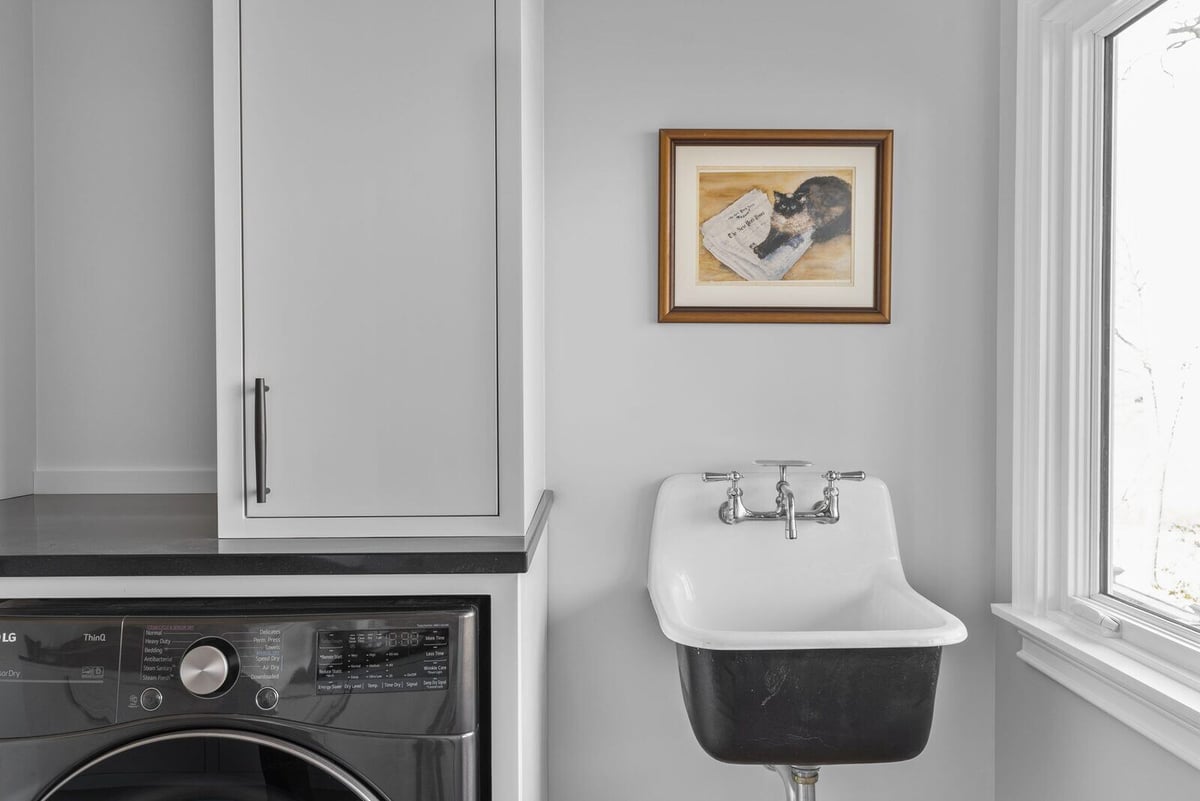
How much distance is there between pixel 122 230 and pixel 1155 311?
2.04 m

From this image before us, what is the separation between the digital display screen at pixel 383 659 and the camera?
107cm

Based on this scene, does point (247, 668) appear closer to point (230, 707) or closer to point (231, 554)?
point (230, 707)

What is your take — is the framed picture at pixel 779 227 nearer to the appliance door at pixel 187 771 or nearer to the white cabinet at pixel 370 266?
the white cabinet at pixel 370 266

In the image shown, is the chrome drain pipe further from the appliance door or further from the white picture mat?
the white picture mat

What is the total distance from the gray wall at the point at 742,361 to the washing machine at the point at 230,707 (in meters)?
0.68

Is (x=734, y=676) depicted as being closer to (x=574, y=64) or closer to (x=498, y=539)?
(x=498, y=539)

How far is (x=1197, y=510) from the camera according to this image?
1.25 metres

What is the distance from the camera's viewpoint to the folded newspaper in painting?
1698 mm

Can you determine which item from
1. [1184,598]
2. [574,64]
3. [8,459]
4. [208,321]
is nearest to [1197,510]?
[1184,598]

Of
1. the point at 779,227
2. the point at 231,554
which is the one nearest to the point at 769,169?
the point at 779,227

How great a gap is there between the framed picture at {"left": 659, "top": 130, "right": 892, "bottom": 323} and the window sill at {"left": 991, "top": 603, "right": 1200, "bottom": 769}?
0.72 metres

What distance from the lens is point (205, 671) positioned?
1.05 meters

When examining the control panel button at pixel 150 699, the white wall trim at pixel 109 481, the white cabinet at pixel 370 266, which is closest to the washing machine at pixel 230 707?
the control panel button at pixel 150 699

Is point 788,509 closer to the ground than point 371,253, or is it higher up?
closer to the ground
